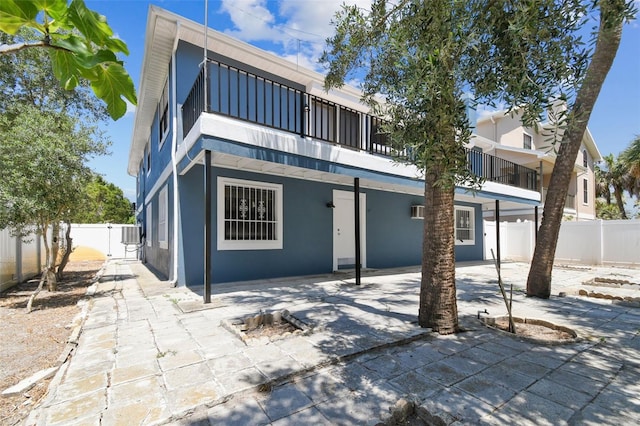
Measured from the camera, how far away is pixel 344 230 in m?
9.66

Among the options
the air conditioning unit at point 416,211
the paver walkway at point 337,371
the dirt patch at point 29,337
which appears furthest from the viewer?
the air conditioning unit at point 416,211

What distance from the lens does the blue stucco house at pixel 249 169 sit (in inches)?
235

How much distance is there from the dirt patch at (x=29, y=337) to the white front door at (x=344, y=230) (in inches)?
243

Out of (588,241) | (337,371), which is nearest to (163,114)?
(337,371)

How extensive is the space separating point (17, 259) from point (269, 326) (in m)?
8.20

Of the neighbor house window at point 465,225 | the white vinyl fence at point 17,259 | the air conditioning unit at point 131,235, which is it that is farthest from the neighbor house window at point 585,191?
the white vinyl fence at point 17,259

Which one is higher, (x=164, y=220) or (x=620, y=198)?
(x=620, y=198)

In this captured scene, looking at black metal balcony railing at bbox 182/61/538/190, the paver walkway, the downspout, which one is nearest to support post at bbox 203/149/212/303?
the paver walkway

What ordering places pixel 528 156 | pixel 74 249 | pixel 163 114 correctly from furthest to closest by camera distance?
pixel 528 156, pixel 74 249, pixel 163 114

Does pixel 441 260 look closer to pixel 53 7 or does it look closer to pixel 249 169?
pixel 53 7

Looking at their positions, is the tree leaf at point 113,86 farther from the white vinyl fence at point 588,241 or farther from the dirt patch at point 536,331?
the white vinyl fence at point 588,241


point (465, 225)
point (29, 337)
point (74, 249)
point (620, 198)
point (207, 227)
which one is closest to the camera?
point (29, 337)

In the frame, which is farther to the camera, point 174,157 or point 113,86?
point 174,157

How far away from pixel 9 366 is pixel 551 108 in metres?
6.10
